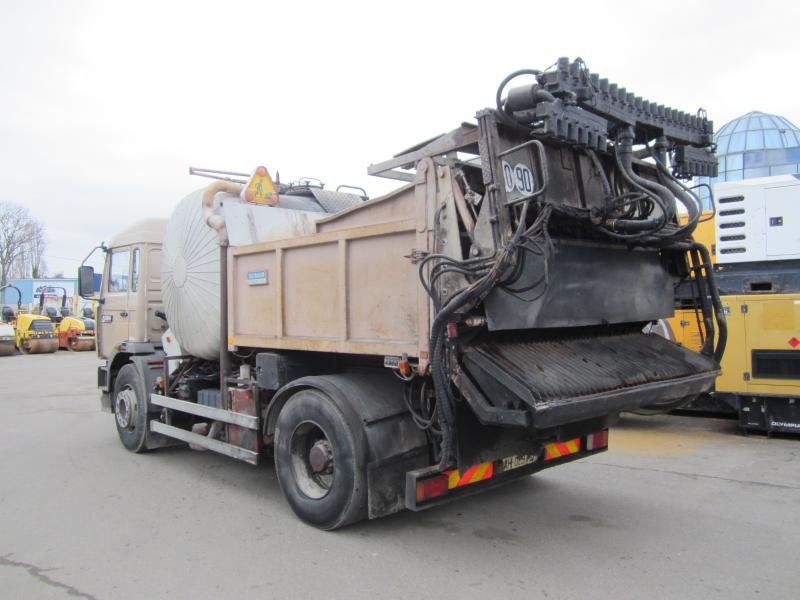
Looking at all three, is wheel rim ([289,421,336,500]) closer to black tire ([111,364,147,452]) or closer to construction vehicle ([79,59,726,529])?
construction vehicle ([79,59,726,529])

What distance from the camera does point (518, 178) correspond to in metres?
3.94

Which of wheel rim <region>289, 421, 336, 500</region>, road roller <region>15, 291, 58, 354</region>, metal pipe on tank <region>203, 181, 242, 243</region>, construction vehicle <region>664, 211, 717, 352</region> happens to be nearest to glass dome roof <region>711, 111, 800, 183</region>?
construction vehicle <region>664, 211, 717, 352</region>

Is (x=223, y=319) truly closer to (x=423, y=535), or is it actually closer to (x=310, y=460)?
(x=310, y=460)

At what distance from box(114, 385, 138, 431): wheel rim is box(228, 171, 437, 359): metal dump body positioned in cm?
242

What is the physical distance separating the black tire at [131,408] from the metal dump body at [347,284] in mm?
2235

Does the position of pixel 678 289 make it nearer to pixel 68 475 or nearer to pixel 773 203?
pixel 773 203

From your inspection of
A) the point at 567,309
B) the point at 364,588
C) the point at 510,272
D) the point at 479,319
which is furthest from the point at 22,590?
the point at 567,309

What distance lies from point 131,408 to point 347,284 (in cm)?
411

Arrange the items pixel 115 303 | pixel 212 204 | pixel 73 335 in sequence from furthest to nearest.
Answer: pixel 73 335, pixel 115 303, pixel 212 204

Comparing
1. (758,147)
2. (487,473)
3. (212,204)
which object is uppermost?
(758,147)

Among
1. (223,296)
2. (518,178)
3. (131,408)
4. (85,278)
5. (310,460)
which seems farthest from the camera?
(85,278)

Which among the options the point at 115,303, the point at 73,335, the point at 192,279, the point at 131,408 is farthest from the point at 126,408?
the point at 73,335

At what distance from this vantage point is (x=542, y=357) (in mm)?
4066

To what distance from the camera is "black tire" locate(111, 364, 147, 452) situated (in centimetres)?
719
